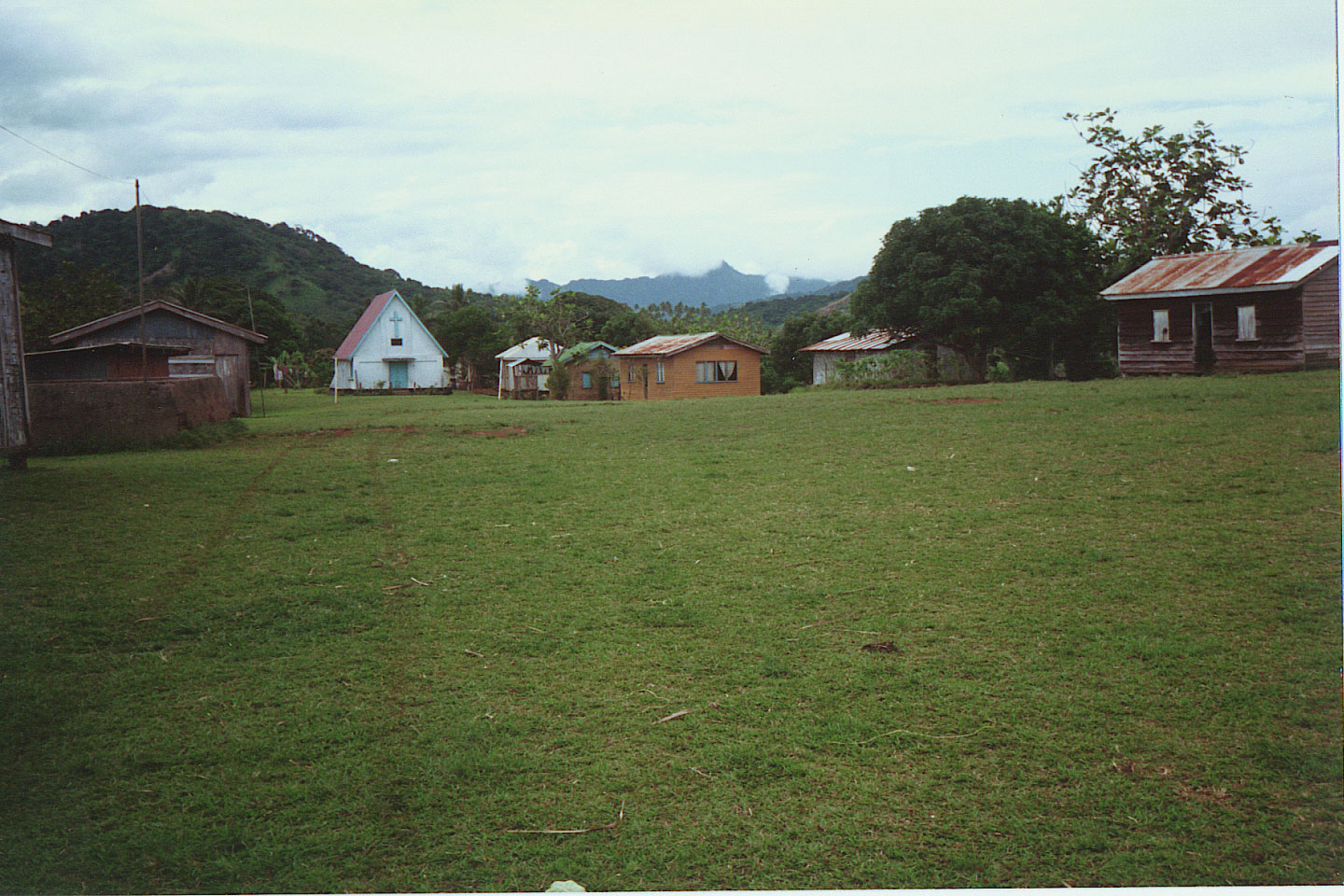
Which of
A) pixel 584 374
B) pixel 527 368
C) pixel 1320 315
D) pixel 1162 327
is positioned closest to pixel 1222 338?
pixel 1162 327

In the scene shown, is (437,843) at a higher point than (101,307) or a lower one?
Answer: lower

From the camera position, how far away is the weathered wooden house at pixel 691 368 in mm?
23078

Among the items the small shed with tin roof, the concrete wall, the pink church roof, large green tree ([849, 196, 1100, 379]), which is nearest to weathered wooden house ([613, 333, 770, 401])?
the small shed with tin roof

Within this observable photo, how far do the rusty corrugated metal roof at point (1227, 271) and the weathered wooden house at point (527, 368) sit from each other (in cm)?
1527

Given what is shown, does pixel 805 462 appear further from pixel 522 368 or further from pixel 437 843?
pixel 522 368

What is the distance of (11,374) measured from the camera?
6355 millimetres

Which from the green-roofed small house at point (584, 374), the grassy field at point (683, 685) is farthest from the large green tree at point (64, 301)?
the green-roofed small house at point (584, 374)

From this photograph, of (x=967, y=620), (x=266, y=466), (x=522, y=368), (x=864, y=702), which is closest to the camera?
(x=864, y=702)

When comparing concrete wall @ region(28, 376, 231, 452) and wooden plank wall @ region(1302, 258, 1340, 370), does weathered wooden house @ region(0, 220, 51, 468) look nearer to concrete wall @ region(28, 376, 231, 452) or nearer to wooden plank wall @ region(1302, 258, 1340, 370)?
concrete wall @ region(28, 376, 231, 452)

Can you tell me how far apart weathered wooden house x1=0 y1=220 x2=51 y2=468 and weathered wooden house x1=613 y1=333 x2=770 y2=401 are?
17.2 metres

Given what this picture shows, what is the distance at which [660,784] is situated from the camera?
2154 mm

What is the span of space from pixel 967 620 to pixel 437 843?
2083mm

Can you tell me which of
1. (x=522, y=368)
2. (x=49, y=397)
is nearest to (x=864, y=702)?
(x=49, y=397)

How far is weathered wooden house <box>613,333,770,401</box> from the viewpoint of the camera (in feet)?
75.7
